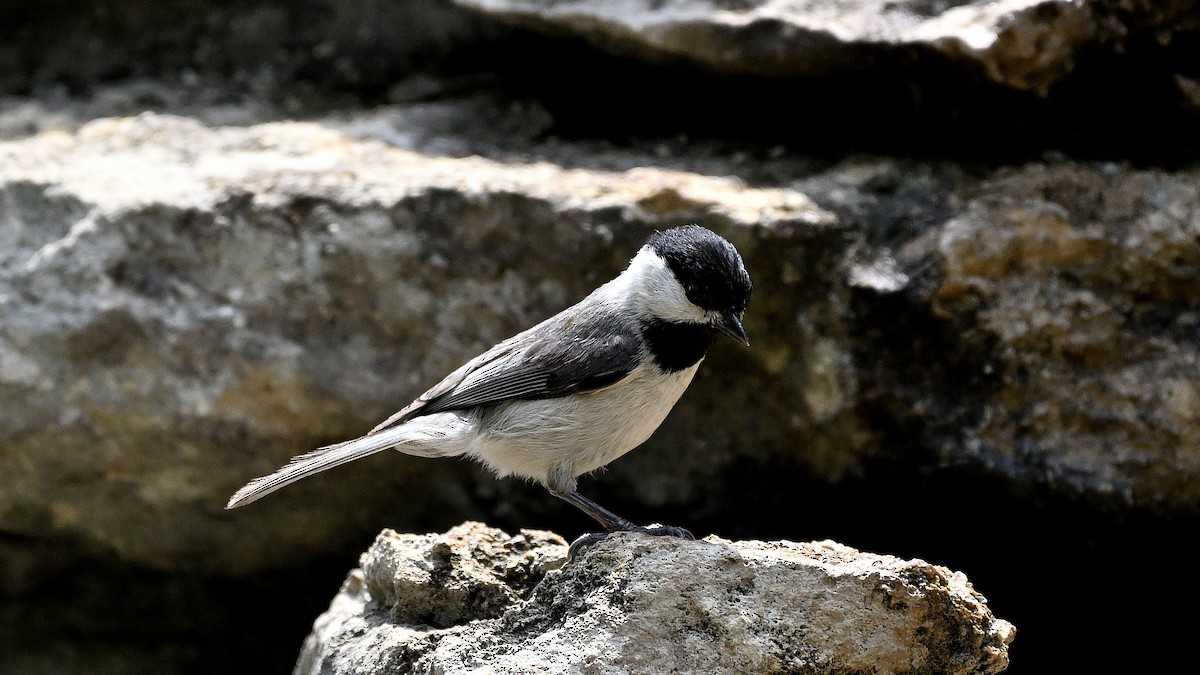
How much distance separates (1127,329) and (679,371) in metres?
2.17

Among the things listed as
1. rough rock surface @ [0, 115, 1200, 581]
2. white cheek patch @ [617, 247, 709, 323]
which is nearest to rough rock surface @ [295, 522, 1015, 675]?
white cheek patch @ [617, 247, 709, 323]

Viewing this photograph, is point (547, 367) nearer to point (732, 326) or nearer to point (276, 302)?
point (732, 326)

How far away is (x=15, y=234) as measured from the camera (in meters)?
5.16

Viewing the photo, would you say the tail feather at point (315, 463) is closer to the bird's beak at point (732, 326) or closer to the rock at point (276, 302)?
the rock at point (276, 302)

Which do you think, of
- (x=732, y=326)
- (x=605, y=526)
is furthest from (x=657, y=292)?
(x=605, y=526)

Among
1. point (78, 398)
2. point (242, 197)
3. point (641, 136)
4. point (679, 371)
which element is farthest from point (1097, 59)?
point (78, 398)

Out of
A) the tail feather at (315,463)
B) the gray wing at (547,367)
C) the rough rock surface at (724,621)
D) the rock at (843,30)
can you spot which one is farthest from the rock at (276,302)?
the rough rock surface at (724,621)

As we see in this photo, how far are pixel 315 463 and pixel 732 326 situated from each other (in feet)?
4.96

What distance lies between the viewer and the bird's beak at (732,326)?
383 centimetres

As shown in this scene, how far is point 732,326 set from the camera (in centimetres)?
384

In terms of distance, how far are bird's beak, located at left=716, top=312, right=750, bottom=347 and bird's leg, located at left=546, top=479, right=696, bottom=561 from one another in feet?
2.23

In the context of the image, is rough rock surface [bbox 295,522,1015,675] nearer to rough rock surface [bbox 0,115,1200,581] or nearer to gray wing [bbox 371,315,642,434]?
gray wing [bbox 371,315,642,434]

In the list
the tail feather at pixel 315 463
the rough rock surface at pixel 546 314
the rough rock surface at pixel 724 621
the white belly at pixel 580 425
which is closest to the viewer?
the rough rock surface at pixel 724 621

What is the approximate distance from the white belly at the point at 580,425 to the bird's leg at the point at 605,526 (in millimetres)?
81
